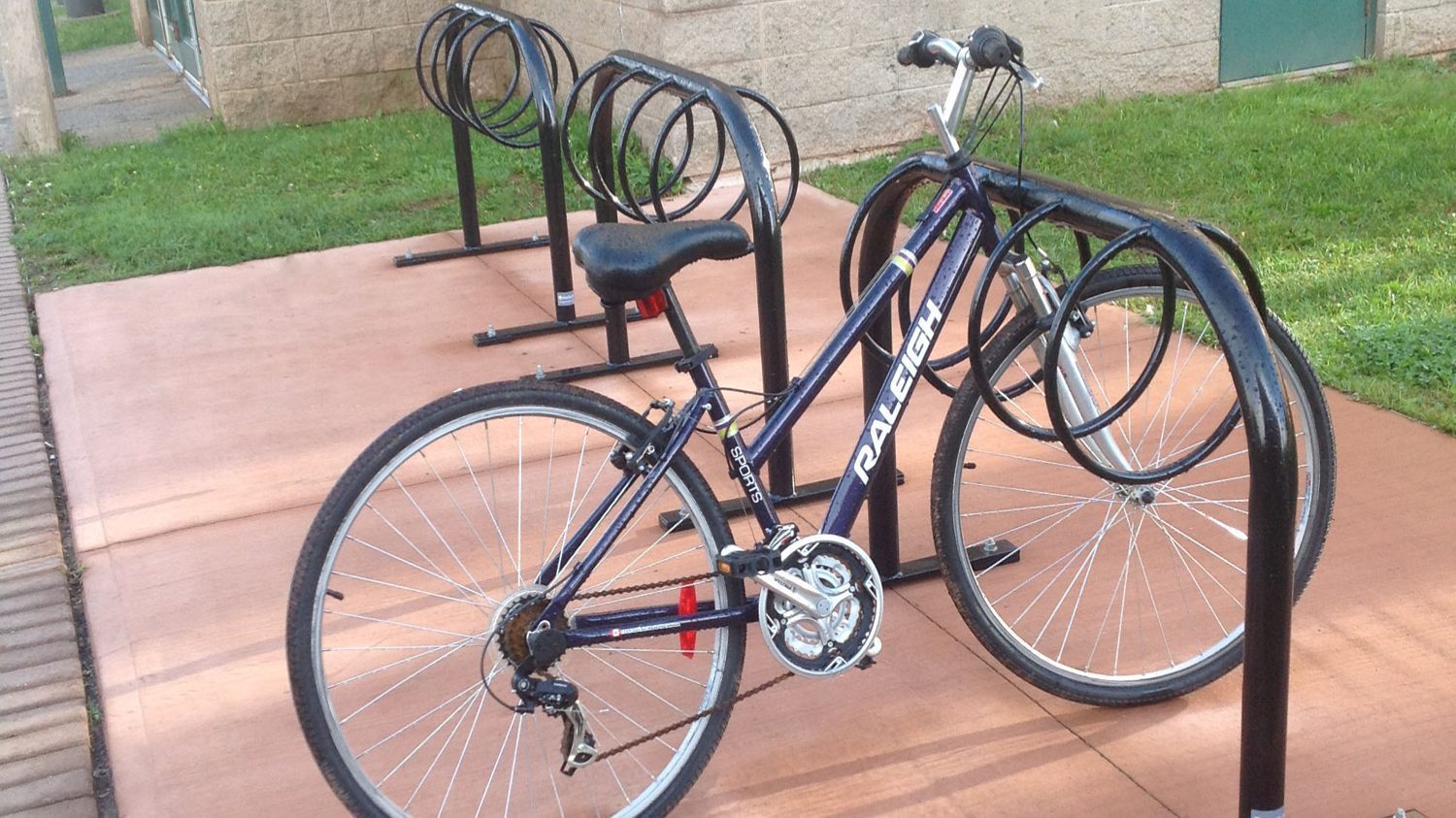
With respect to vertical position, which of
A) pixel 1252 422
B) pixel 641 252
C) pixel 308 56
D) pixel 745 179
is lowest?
pixel 308 56

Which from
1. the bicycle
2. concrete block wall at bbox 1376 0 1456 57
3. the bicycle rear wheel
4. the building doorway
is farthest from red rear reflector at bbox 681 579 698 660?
the building doorway

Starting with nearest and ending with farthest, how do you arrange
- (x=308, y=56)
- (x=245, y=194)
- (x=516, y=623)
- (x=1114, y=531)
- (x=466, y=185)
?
(x=516, y=623), (x=1114, y=531), (x=466, y=185), (x=245, y=194), (x=308, y=56)

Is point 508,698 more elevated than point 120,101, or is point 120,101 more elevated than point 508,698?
point 120,101

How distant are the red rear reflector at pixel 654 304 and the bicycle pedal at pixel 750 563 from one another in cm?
48

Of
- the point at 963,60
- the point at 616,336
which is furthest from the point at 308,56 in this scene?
the point at 963,60

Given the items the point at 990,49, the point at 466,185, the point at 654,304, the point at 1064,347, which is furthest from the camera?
the point at 466,185

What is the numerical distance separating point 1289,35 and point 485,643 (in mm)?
8344

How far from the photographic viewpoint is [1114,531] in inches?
164

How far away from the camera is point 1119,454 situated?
322 centimetres

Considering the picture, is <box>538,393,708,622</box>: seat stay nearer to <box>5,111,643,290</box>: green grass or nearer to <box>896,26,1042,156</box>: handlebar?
<box>896,26,1042,156</box>: handlebar

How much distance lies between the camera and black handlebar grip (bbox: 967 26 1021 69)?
119 inches

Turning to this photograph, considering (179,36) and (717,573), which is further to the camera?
(179,36)

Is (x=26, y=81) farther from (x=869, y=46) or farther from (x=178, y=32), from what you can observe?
(x=869, y=46)

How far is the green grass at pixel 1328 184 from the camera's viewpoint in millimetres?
5129
